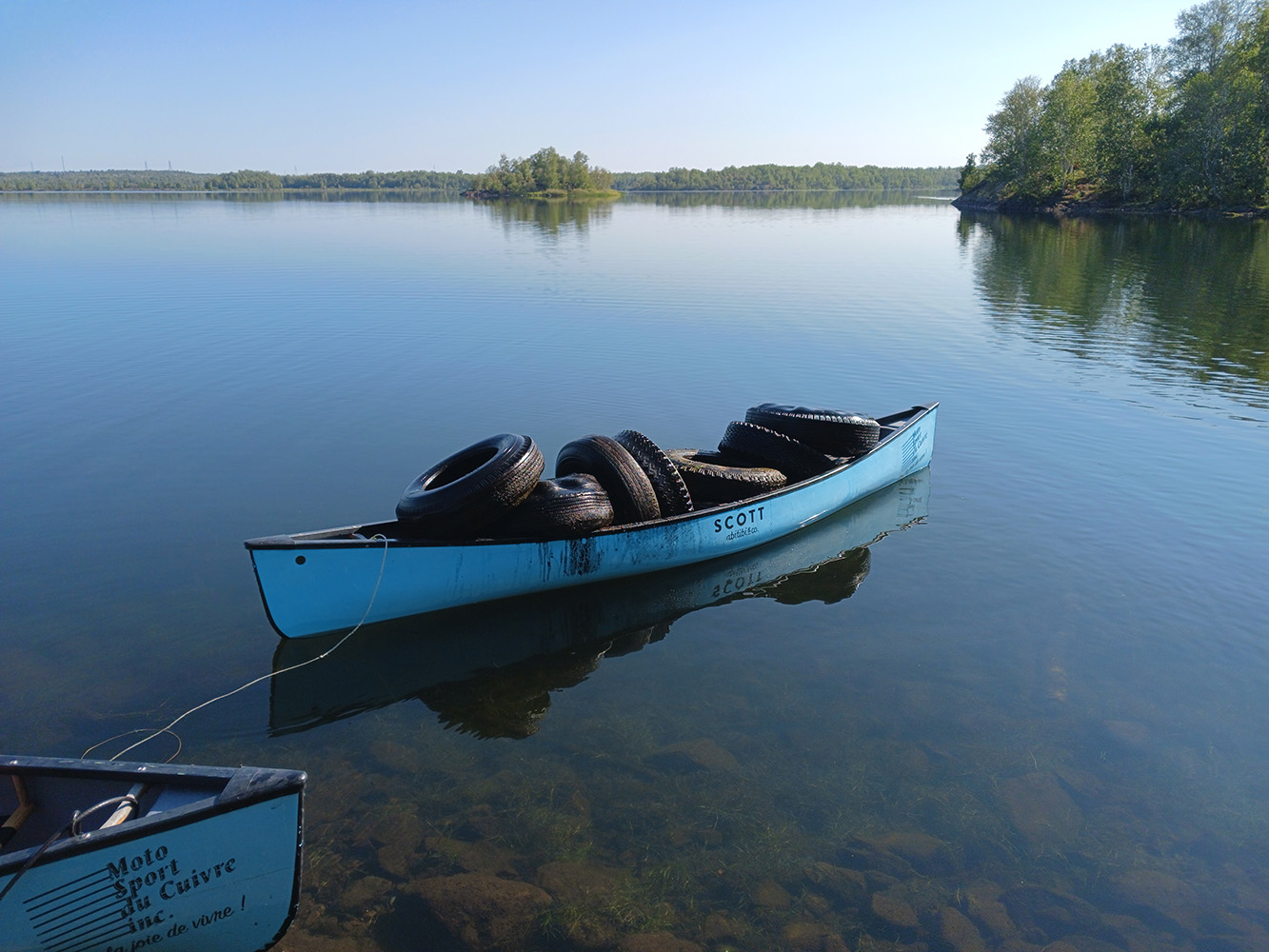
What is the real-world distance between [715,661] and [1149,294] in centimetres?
2838

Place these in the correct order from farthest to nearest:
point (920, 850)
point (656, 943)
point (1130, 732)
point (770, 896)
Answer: point (1130, 732)
point (920, 850)
point (770, 896)
point (656, 943)

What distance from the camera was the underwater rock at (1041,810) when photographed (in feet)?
20.2

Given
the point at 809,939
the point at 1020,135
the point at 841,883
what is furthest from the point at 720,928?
the point at 1020,135

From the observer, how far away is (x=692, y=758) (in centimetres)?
696

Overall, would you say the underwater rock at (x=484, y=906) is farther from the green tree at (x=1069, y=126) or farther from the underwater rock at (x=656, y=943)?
the green tree at (x=1069, y=126)

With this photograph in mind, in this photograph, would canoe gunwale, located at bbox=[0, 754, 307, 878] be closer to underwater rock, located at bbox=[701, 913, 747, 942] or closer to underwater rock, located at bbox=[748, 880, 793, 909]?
underwater rock, located at bbox=[701, 913, 747, 942]

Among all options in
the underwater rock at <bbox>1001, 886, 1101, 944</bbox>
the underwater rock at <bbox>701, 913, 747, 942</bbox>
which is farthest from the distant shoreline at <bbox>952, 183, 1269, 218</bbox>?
the underwater rock at <bbox>701, 913, 747, 942</bbox>

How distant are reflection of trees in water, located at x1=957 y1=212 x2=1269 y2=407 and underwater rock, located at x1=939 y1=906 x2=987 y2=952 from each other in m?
16.3

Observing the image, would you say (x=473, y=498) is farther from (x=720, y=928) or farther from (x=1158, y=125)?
(x=1158, y=125)

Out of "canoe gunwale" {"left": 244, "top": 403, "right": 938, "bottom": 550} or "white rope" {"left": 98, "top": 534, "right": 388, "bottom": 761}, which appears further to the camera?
"canoe gunwale" {"left": 244, "top": 403, "right": 938, "bottom": 550}

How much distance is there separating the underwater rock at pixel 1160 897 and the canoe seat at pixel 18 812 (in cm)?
679

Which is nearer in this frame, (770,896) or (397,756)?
(770,896)

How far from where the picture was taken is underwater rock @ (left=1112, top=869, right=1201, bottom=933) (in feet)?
18.1

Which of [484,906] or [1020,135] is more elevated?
[1020,135]
